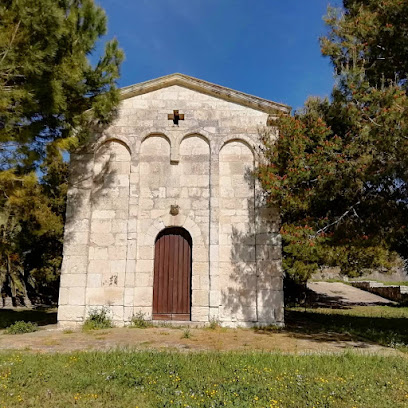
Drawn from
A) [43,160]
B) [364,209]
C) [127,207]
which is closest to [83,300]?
[127,207]

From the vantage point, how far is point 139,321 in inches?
352

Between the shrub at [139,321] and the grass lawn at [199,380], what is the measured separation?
3.21 m

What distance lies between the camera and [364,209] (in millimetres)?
8109

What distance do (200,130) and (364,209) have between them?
4.57m

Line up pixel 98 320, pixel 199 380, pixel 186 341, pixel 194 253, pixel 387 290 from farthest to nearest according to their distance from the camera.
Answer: pixel 387 290 → pixel 194 253 → pixel 98 320 → pixel 186 341 → pixel 199 380

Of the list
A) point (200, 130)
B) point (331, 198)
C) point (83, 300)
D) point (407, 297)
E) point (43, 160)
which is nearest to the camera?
point (331, 198)

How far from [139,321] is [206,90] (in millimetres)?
6220

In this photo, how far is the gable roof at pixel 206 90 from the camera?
33.6ft

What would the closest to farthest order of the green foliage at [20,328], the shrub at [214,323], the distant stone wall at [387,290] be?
the green foliage at [20,328]
the shrub at [214,323]
the distant stone wall at [387,290]

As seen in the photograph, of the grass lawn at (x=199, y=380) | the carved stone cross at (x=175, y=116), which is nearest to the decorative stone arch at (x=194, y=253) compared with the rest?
the carved stone cross at (x=175, y=116)

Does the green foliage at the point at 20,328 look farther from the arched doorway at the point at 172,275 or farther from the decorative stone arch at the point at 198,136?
the decorative stone arch at the point at 198,136

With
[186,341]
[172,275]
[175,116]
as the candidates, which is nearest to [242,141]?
[175,116]

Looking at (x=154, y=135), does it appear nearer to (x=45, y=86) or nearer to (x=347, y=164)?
(x=45, y=86)

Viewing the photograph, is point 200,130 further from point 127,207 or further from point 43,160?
point 43,160
